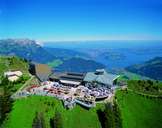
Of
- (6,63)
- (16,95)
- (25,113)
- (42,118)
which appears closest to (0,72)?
(6,63)

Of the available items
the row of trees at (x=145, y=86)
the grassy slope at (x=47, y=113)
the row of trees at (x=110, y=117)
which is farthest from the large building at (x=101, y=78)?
the row of trees at (x=110, y=117)

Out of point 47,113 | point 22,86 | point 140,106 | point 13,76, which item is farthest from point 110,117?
point 13,76

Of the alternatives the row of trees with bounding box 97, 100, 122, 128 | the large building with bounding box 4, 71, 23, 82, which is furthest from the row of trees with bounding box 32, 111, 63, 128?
the large building with bounding box 4, 71, 23, 82

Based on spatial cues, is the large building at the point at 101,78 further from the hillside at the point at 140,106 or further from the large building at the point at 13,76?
the large building at the point at 13,76

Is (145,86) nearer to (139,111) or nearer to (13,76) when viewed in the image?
(139,111)

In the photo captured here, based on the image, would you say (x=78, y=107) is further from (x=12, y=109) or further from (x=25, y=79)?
(x=25, y=79)

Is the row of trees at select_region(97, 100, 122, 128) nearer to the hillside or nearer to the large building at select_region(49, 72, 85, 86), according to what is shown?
the hillside

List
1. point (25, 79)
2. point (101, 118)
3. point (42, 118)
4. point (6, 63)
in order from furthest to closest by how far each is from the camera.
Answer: point (6, 63), point (25, 79), point (101, 118), point (42, 118)
